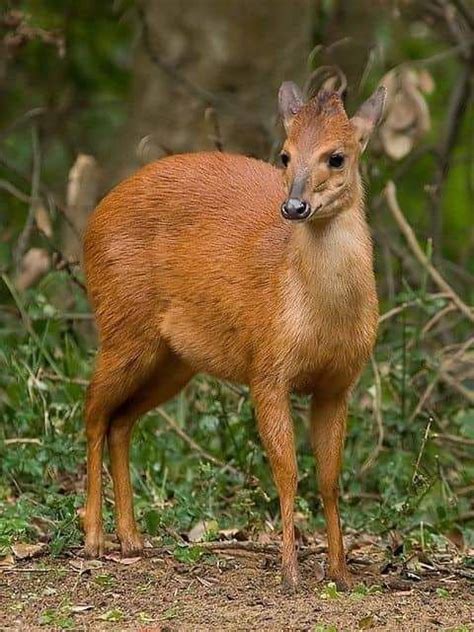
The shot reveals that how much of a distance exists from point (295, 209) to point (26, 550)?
2038mm

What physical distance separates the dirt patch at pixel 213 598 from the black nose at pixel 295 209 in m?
1.41

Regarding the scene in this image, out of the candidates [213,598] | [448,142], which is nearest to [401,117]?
[448,142]

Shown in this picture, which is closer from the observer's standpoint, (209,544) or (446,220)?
(209,544)

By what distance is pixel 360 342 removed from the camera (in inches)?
241

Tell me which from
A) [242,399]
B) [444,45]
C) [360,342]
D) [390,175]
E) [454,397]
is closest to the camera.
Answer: [360,342]

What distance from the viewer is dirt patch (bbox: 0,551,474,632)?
5742mm

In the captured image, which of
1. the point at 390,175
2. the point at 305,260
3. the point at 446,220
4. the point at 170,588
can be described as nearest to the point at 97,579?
the point at 170,588

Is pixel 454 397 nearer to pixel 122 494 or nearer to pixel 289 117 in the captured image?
pixel 122 494

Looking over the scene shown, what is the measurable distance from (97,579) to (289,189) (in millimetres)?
1720

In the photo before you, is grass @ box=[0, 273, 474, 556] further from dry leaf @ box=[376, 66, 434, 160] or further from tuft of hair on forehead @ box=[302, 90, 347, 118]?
tuft of hair on forehead @ box=[302, 90, 347, 118]

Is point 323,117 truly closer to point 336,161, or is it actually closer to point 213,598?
point 336,161

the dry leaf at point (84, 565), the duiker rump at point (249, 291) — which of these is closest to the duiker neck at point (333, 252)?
the duiker rump at point (249, 291)

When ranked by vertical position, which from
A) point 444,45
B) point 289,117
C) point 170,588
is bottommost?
point 170,588

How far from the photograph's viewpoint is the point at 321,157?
581 centimetres
